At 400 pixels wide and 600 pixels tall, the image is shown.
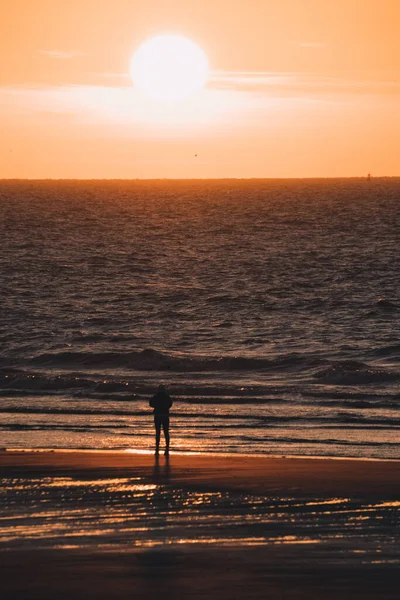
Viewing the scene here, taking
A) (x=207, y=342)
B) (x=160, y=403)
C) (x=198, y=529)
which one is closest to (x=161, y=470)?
(x=160, y=403)

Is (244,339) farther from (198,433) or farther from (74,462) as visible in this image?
(74,462)

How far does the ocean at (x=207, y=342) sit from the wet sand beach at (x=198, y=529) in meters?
3.26

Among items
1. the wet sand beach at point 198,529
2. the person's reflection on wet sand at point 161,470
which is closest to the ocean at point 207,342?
the person's reflection on wet sand at point 161,470

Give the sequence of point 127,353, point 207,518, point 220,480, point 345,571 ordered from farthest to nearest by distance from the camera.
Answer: point 127,353 < point 220,480 < point 207,518 < point 345,571

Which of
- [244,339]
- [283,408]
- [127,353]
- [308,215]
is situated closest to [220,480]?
[283,408]

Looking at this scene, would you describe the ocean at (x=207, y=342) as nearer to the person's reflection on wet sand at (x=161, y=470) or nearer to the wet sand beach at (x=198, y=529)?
the person's reflection on wet sand at (x=161, y=470)

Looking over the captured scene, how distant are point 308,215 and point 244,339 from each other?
85906mm

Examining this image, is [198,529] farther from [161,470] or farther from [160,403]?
[160,403]

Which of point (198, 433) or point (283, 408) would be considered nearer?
point (198, 433)

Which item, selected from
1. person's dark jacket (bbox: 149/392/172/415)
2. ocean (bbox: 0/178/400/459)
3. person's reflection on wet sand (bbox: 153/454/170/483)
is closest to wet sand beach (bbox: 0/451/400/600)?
person's reflection on wet sand (bbox: 153/454/170/483)

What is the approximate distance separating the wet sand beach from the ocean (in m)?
3.26

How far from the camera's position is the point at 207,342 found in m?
40.6

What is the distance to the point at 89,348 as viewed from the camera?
130 ft

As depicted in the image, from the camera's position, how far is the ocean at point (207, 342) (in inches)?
947
